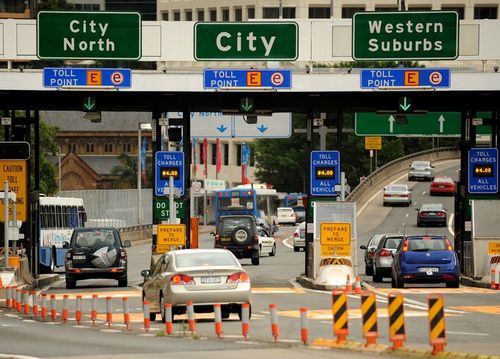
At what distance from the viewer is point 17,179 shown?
41.9 metres

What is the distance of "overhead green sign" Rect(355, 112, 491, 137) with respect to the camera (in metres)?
51.7

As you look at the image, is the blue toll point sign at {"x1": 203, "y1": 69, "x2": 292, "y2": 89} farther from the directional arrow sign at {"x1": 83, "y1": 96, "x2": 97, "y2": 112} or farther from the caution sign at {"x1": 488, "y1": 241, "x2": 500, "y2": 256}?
the caution sign at {"x1": 488, "y1": 241, "x2": 500, "y2": 256}

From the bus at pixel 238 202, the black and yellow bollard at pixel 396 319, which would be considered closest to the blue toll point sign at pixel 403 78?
the black and yellow bollard at pixel 396 319

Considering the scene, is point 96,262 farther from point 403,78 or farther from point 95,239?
point 403,78

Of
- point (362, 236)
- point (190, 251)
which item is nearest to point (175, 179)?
point (190, 251)

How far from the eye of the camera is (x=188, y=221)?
43.3 metres

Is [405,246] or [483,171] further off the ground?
[483,171]

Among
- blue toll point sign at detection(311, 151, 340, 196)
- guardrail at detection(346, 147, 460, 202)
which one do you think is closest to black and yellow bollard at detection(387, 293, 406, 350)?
blue toll point sign at detection(311, 151, 340, 196)

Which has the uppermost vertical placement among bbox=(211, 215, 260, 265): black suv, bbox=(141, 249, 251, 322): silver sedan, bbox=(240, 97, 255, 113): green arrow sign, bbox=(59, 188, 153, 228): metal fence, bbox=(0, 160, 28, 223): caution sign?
bbox=(240, 97, 255, 113): green arrow sign

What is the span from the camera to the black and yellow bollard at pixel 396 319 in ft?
59.5

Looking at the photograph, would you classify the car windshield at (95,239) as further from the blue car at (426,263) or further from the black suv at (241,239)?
the black suv at (241,239)

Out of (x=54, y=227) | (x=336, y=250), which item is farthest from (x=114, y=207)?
(x=336, y=250)

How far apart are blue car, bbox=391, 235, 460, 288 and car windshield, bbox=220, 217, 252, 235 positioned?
795 inches

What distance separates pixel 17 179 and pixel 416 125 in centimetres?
1619
